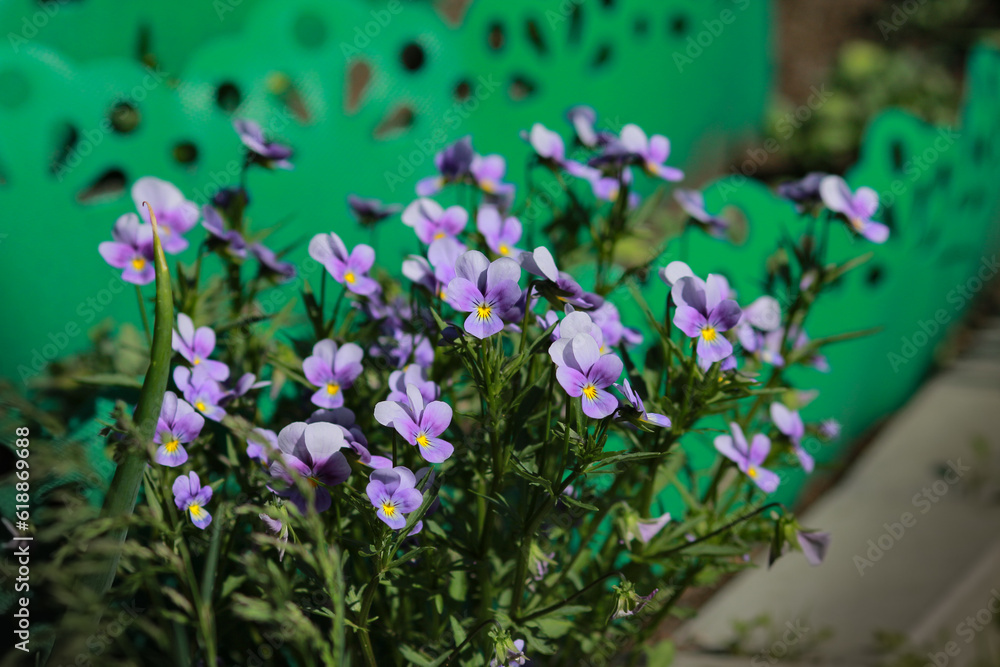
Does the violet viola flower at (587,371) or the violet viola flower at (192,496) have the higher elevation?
the violet viola flower at (587,371)

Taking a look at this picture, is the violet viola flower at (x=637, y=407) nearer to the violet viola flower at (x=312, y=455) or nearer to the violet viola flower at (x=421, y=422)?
the violet viola flower at (x=421, y=422)

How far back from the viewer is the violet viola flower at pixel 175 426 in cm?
109

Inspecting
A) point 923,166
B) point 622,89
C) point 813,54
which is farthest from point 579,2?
point 813,54

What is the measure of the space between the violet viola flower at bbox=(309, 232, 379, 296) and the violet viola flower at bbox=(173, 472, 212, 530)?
0.30 meters

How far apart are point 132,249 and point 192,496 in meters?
0.39

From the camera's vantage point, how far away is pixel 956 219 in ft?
8.67

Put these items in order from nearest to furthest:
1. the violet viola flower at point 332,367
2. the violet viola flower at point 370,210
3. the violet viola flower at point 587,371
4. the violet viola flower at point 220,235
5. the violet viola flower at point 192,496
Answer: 1. the violet viola flower at point 587,371
2. the violet viola flower at point 192,496
3. the violet viola flower at point 332,367
4. the violet viola flower at point 220,235
5. the violet viola flower at point 370,210

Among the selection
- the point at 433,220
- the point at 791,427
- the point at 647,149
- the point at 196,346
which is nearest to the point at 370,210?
the point at 433,220

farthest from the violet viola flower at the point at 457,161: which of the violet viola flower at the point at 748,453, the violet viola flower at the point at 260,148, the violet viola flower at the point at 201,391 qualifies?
the violet viola flower at the point at 748,453

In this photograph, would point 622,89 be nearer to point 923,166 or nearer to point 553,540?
point 923,166

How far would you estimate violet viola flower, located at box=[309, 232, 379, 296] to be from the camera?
1.19 metres

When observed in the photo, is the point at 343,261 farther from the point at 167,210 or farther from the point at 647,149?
the point at 647,149

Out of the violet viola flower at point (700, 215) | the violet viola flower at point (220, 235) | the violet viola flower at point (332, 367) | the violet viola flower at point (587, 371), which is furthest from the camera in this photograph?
the violet viola flower at point (700, 215)

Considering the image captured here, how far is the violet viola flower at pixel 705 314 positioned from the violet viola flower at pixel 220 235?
0.62 metres
